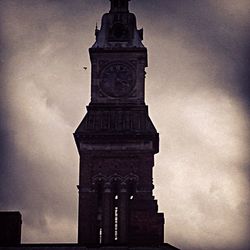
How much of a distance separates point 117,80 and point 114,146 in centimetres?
665

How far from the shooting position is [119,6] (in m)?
126

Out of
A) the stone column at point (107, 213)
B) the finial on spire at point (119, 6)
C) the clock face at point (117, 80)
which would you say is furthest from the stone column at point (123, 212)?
the finial on spire at point (119, 6)

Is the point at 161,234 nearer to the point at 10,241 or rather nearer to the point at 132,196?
the point at 10,241

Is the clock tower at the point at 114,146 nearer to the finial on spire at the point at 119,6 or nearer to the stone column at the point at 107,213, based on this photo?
the stone column at the point at 107,213

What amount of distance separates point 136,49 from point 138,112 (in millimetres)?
6287

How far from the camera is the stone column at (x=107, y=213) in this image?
380 feet

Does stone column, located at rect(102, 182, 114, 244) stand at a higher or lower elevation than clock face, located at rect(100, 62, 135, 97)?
lower

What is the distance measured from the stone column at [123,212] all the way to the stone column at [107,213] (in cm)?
77

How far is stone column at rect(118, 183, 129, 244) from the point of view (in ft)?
379

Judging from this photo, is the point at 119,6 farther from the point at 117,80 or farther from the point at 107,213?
the point at 107,213

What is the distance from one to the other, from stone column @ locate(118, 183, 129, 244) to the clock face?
888 centimetres

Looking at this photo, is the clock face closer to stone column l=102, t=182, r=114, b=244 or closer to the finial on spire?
the finial on spire

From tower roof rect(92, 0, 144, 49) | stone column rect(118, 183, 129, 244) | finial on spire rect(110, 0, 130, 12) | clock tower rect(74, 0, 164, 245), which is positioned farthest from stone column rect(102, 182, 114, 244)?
finial on spire rect(110, 0, 130, 12)

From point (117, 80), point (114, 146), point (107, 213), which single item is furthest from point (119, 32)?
point (107, 213)
